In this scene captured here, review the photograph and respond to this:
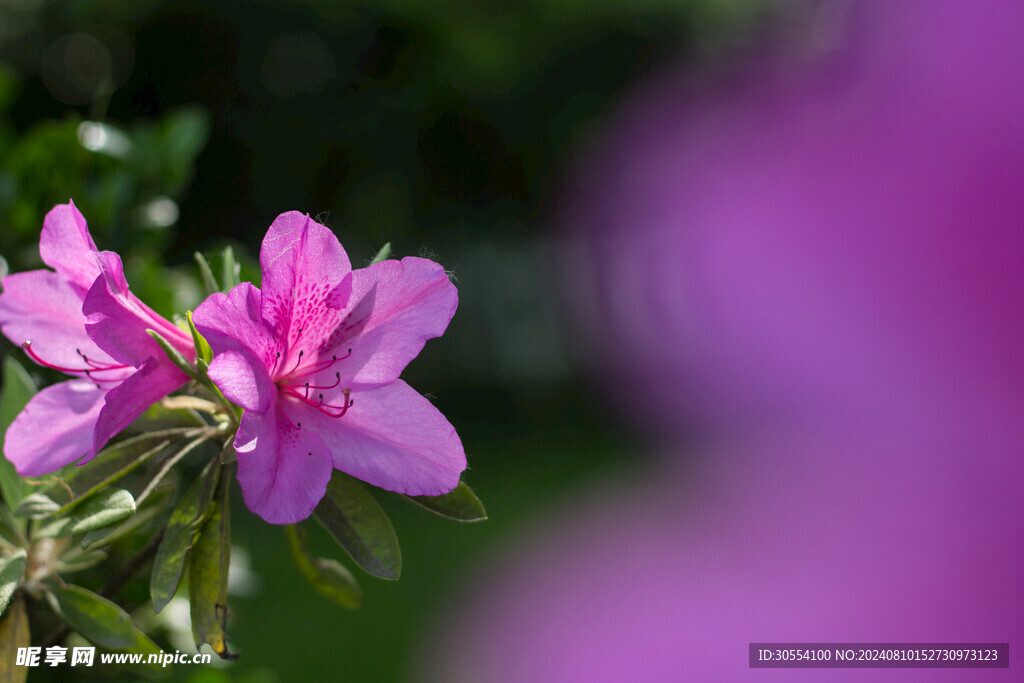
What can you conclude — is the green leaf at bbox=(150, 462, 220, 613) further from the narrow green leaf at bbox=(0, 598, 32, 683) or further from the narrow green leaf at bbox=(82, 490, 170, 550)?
the narrow green leaf at bbox=(0, 598, 32, 683)

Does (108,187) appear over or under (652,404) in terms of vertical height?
over

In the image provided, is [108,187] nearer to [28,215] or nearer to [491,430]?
[28,215]

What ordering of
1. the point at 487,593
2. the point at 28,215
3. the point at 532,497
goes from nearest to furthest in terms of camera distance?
1. the point at 28,215
2. the point at 487,593
3. the point at 532,497

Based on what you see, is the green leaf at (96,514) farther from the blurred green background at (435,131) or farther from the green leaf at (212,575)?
the blurred green background at (435,131)

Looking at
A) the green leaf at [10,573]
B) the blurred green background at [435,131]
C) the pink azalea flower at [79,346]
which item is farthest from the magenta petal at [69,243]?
the blurred green background at [435,131]

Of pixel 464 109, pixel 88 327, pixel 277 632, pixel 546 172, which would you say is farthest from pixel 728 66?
pixel 88 327
